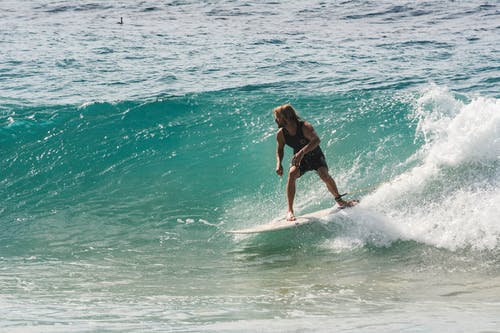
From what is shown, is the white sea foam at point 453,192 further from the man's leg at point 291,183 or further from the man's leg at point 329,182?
the man's leg at point 291,183

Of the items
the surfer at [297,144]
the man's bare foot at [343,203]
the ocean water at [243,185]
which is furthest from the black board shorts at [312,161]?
the ocean water at [243,185]

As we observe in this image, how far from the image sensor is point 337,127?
1274cm

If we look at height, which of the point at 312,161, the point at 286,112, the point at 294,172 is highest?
the point at 286,112

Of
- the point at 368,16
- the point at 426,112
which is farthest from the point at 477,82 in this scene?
the point at 368,16

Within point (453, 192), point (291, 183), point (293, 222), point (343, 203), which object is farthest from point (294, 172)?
point (453, 192)

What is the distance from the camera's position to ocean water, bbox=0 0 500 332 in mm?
6730

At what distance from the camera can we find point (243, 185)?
37.5 ft

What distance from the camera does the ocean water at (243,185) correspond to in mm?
6730

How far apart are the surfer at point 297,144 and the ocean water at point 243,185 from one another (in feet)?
1.98

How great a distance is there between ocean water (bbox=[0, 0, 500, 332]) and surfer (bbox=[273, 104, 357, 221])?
0.60m

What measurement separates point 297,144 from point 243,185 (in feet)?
9.58

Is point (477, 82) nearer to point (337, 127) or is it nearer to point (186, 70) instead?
point (337, 127)

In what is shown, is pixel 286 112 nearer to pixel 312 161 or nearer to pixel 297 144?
pixel 297 144

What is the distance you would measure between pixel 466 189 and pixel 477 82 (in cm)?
771
